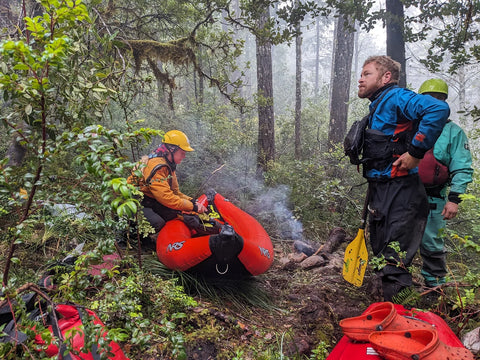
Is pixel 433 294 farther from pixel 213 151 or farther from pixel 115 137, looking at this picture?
pixel 213 151

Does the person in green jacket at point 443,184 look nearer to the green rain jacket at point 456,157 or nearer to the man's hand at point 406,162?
the green rain jacket at point 456,157

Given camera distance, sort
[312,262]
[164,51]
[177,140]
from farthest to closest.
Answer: [164,51] < [312,262] < [177,140]

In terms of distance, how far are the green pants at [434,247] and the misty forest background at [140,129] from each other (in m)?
0.23

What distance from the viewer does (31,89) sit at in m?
1.20

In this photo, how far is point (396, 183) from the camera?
8.87 feet

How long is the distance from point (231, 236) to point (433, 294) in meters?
2.12

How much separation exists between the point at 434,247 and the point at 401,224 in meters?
0.90

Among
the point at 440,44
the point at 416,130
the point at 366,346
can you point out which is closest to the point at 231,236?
the point at 366,346

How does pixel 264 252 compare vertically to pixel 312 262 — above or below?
above

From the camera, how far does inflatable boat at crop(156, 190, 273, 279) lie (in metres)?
2.99

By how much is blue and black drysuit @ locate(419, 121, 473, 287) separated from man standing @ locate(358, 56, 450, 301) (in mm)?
606

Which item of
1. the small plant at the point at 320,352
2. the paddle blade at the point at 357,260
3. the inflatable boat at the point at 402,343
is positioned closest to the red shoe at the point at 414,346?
the inflatable boat at the point at 402,343

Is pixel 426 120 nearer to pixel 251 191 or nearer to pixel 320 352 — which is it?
pixel 320 352

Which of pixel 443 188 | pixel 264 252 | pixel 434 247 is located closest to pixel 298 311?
pixel 264 252
